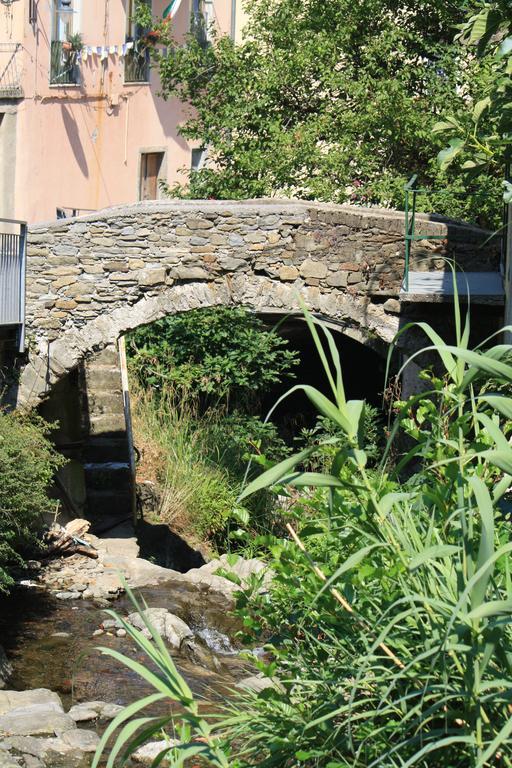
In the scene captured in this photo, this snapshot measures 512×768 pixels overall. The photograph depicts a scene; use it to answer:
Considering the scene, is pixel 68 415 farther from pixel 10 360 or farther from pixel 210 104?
pixel 210 104

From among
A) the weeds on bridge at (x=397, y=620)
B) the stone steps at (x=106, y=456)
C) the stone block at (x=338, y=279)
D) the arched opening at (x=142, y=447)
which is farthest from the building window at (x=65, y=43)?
the weeds on bridge at (x=397, y=620)

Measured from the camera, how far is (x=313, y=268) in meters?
10.4

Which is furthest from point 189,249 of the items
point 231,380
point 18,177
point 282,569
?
point 282,569

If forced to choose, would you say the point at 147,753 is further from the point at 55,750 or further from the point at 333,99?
the point at 333,99

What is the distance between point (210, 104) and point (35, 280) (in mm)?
4298

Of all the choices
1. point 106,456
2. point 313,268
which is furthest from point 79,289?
point 106,456

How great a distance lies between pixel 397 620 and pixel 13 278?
8.63 meters

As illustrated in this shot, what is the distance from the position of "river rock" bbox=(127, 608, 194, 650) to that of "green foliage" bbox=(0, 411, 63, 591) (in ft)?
3.45

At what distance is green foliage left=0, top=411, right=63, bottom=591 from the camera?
8672 mm

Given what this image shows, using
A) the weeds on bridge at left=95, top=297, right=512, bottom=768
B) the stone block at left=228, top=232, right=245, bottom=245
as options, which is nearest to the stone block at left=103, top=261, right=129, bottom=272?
the stone block at left=228, top=232, right=245, bottom=245

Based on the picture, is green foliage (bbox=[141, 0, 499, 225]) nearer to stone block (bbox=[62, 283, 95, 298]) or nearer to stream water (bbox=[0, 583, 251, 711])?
stone block (bbox=[62, 283, 95, 298])

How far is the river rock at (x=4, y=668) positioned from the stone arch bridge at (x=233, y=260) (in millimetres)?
3689

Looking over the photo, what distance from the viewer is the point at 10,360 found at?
10906mm

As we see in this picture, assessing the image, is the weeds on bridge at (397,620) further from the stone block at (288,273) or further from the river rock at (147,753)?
the stone block at (288,273)
